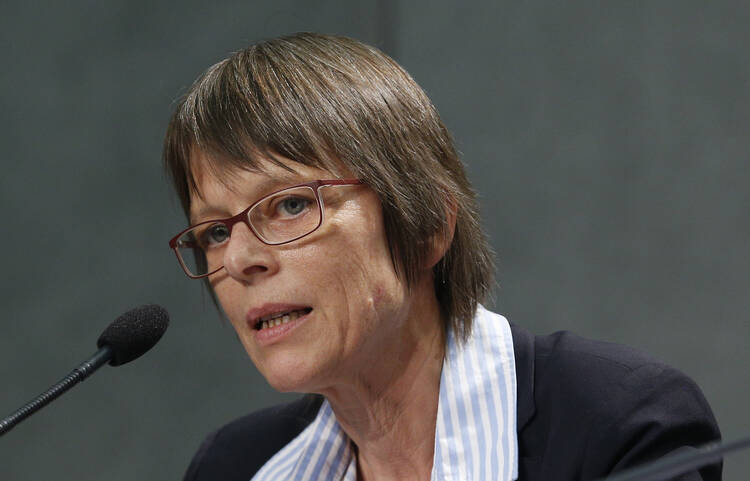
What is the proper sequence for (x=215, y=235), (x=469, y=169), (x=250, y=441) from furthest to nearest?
1. (x=469, y=169)
2. (x=250, y=441)
3. (x=215, y=235)

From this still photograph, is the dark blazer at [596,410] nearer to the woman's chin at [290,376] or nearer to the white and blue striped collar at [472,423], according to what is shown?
the white and blue striped collar at [472,423]

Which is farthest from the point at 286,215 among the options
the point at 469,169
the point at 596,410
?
the point at 469,169

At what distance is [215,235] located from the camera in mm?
1313

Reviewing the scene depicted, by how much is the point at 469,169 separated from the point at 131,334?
105 cm

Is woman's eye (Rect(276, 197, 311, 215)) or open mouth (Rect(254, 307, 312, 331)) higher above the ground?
woman's eye (Rect(276, 197, 311, 215))

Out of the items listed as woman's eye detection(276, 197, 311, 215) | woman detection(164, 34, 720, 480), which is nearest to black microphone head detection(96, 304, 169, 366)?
woman detection(164, 34, 720, 480)

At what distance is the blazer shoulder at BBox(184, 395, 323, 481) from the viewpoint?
160 cm

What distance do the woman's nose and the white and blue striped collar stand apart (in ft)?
1.03

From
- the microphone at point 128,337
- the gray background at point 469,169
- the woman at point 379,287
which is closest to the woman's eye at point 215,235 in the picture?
the woman at point 379,287

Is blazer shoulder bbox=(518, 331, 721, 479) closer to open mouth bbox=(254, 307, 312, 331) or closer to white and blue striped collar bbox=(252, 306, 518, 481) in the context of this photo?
white and blue striped collar bbox=(252, 306, 518, 481)

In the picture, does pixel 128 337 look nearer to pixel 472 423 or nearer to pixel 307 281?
pixel 307 281

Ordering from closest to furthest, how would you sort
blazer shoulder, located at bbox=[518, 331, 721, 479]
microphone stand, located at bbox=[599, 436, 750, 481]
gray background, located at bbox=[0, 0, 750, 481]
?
microphone stand, located at bbox=[599, 436, 750, 481]
blazer shoulder, located at bbox=[518, 331, 721, 479]
gray background, located at bbox=[0, 0, 750, 481]

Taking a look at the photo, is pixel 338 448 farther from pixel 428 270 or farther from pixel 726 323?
pixel 726 323

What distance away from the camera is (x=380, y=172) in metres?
1.27
